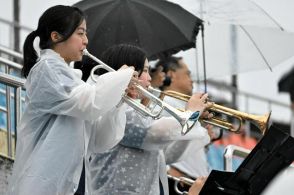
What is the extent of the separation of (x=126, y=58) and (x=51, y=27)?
30.0 inches

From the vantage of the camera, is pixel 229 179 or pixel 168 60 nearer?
pixel 229 179

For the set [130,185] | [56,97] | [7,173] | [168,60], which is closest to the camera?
[56,97]

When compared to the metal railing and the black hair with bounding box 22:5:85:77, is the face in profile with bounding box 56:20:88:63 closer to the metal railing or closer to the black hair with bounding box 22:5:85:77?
the black hair with bounding box 22:5:85:77

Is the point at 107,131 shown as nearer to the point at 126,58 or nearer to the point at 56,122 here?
the point at 56,122

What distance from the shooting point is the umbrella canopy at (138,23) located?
29.9 feet

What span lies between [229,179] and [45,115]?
127 centimetres

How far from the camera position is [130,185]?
747 cm

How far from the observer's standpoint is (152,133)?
301 inches

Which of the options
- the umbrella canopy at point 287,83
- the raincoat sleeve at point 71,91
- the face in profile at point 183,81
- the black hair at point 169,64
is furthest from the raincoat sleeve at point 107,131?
the face in profile at point 183,81

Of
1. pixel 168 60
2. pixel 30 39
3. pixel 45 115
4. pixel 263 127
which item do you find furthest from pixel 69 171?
pixel 168 60

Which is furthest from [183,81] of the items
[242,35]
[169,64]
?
[242,35]

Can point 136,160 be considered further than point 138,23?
No

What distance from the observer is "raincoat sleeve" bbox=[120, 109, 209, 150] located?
25.0 feet

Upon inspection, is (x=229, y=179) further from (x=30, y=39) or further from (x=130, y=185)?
(x=30, y=39)
